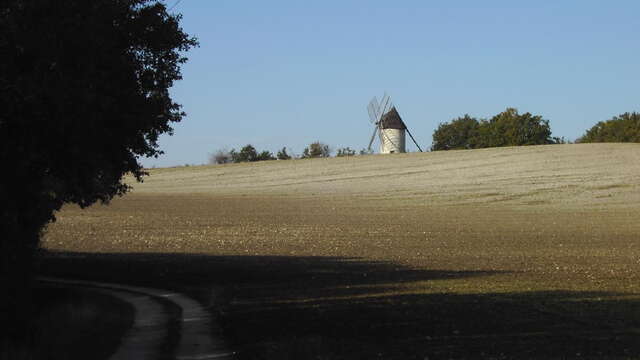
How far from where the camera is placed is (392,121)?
137 metres

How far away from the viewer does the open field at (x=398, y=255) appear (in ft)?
58.1

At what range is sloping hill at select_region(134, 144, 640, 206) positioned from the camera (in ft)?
240

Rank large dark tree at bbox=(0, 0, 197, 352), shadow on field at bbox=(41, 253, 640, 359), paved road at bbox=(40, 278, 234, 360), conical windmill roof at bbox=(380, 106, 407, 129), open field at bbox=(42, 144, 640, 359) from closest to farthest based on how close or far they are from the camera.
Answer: shadow on field at bbox=(41, 253, 640, 359), paved road at bbox=(40, 278, 234, 360), open field at bbox=(42, 144, 640, 359), large dark tree at bbox=(0, 0, 197, 352), conical windmill roof at bbox=(380, 106, 407, 129)

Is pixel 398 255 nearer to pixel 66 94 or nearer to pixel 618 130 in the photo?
pixel 66 94

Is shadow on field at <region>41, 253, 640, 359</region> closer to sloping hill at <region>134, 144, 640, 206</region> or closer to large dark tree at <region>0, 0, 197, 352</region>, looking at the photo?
large dark tree at <region>0, 0, 197, 352</region>

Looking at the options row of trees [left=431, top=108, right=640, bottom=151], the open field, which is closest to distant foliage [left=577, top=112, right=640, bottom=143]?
row of trees [left=431, top=108, right=640, bottom=151]

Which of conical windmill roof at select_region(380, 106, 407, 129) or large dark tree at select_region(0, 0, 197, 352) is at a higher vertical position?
conical windmill roof at select_region(380, 106, 407, 129)

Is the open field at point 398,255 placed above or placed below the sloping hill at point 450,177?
below

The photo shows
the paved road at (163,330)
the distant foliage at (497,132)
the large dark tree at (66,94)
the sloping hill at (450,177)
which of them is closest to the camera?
the paved road at (163,330)

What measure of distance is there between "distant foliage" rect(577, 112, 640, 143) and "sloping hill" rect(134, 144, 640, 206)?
46264 mm

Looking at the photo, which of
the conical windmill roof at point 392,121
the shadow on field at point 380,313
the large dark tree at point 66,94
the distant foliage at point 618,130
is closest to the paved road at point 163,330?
the shadow on field at point 380,313

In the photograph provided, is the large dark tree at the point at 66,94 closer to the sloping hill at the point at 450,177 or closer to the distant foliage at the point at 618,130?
the sloping hill at the point at 450,177

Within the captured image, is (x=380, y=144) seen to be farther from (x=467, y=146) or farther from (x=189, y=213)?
(x=189, y=213)

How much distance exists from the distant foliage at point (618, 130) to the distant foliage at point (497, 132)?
676 centimetres
